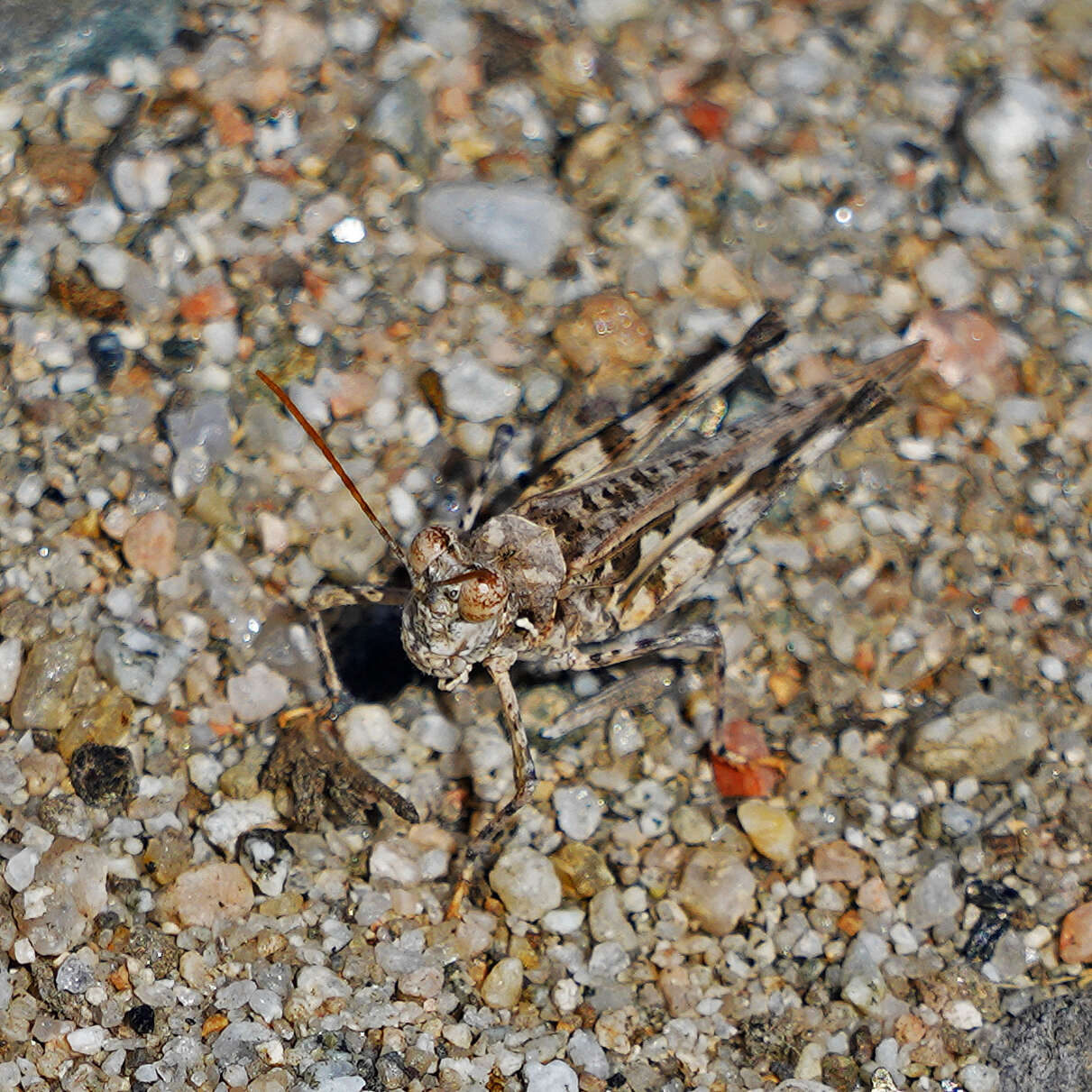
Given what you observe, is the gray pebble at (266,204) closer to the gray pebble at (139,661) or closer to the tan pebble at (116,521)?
the tan pebble at (116,521)

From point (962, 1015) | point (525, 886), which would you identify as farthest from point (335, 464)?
point (962, 1015)

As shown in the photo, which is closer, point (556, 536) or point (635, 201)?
point (556, 536)

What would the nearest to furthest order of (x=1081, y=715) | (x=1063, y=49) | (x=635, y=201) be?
(x=1081, y=715), (x=635, y=201), (x=1063, y=49)

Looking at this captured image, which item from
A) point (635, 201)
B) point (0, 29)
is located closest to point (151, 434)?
point (0, 29)

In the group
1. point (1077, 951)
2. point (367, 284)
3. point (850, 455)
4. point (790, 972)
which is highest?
point (367, 284)

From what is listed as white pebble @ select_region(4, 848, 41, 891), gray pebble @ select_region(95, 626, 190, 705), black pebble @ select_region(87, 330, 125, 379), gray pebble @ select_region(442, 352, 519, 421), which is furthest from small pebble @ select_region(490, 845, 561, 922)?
black pebble @ select_region(87, 330, 125, 379)

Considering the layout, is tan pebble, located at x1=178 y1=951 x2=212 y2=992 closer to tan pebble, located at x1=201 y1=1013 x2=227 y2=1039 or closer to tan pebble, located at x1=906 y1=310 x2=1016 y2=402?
tan pebble, located at x1=201 y1=1013 x2=227 y2=1039

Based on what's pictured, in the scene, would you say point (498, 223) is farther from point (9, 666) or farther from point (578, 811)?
point (9, 666)

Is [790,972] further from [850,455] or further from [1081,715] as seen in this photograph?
[850,455]
